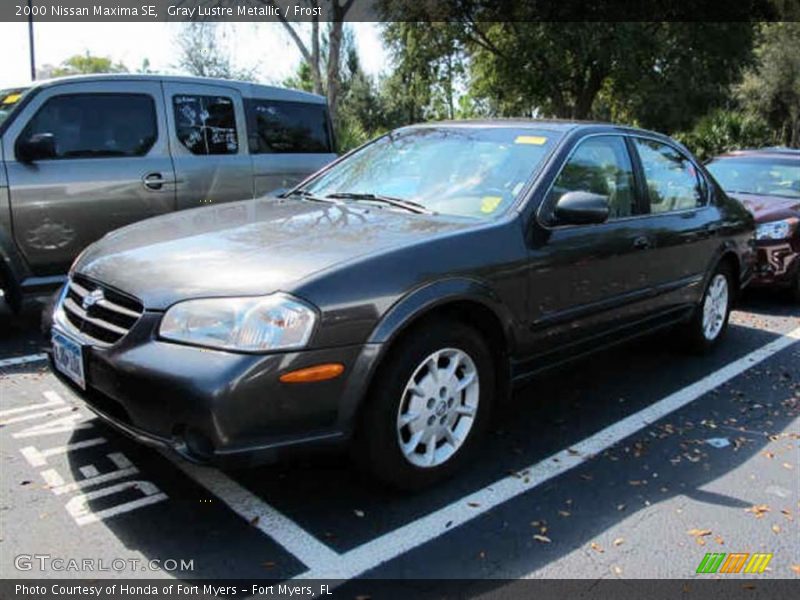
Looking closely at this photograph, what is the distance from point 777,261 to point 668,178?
3.07 metres

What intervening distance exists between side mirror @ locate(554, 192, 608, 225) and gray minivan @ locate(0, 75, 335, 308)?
3.60m

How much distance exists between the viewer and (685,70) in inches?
764

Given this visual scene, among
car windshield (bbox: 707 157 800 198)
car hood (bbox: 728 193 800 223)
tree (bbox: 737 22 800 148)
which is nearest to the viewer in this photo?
car hood (bbox: 728 193 800 223)

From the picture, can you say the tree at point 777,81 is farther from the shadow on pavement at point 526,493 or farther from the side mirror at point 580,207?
the side mirror at point 580,207

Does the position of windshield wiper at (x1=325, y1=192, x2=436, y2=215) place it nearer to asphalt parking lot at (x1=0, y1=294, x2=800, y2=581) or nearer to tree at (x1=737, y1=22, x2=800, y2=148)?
asphalt parking lot at (x1=0, y1=294, x2=800, y2=581)

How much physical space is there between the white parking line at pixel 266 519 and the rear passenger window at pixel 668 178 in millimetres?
2956

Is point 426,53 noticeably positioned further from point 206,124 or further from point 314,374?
point 314,374

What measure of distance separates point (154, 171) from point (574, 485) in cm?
418

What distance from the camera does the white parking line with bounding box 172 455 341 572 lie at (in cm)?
277

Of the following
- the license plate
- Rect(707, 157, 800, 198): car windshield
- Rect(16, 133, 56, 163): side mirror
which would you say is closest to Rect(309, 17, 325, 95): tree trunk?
Rect(707, 157, 800, 198): car windshield

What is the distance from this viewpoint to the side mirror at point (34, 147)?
205 inches

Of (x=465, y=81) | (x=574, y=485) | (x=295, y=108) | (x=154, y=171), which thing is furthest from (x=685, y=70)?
(x=574, y=485)

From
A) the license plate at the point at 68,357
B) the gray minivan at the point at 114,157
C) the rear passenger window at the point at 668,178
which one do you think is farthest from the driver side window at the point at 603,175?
the gray minivan at the point at 114,157

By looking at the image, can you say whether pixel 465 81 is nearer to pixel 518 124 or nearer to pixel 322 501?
pixel 518 124
